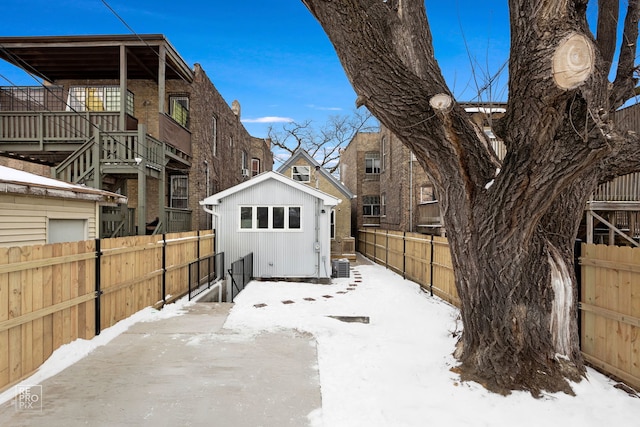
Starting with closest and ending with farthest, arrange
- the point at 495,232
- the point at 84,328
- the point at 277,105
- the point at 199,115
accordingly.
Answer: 1. the point at 495,232
2. the point at 84,328
3. the point at 199,115
4. the point at 277,105

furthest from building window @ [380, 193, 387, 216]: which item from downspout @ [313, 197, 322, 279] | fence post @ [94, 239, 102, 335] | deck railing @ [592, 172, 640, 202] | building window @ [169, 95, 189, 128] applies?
fence post @ [94, 239, 102, 335]

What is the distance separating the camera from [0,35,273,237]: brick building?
9.69m

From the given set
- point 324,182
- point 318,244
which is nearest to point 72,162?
point 318,244

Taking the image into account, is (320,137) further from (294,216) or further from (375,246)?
(294,216)

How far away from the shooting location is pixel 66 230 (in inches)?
291

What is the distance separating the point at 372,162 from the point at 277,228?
13.9 m

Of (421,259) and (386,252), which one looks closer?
(421,259)

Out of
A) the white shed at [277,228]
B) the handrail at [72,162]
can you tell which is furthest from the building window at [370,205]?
the handrail at [72,162]

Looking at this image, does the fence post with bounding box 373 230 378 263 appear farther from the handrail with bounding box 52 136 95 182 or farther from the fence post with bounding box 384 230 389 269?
the handrail with bounding box 52 136 95 182

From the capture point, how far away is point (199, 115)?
516 inches

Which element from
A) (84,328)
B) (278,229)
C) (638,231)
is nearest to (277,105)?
(278,229)

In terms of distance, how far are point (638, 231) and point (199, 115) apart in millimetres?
15271

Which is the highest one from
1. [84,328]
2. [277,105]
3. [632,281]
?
[277,105]

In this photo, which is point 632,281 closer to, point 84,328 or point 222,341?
point 222,341
